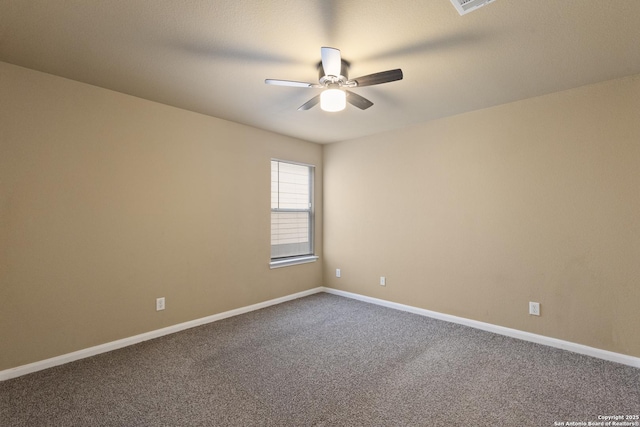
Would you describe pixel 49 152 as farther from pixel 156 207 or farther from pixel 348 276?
pixel 348 276

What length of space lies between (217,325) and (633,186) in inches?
165

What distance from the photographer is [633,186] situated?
2.50 metres

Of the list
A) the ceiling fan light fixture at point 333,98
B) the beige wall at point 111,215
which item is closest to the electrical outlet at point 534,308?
the ceiling fan light fixture at point 333,98

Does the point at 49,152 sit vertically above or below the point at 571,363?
above

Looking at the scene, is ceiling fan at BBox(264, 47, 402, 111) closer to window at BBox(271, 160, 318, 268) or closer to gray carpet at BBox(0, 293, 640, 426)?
window at BBox(271, 160, 318, 268)

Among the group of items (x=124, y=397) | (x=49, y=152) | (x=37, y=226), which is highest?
(x=49, y=152)

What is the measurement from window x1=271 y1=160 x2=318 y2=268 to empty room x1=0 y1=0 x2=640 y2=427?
0.78 feet

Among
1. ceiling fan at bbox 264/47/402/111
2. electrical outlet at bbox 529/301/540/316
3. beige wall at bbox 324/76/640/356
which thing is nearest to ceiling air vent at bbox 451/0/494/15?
ceiling fan at bbox 264/47/402/111

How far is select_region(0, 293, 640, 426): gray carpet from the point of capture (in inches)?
73.3

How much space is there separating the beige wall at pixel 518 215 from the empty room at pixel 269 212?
2 centimetres

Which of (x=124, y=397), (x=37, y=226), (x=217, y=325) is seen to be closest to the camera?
(x=124, y=397)

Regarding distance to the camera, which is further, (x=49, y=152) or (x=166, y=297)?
(x=166, y=297)

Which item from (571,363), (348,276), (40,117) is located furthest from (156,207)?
(571,363)

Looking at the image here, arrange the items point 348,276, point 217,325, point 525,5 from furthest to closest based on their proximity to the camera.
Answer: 1. point 348,276
2. point 217,325
3. point 525,5
